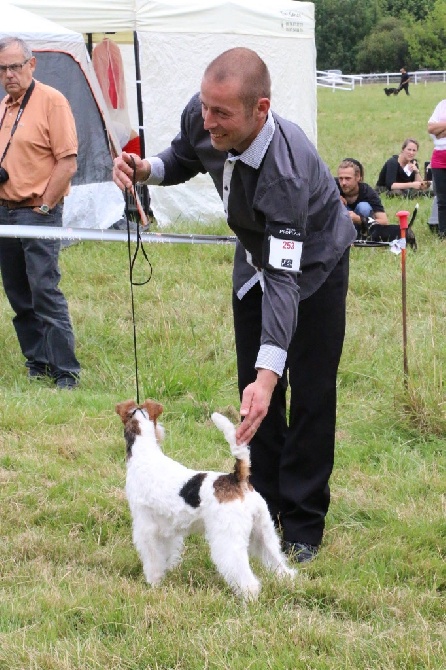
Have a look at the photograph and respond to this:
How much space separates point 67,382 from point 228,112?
377 centimetres

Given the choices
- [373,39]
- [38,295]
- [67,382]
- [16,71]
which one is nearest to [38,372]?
[67,382]

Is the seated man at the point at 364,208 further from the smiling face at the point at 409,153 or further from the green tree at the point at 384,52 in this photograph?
the green tree at the point at 384,52

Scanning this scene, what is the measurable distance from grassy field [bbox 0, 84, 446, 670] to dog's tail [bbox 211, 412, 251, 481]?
0.48 m

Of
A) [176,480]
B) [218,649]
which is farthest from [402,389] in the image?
[218,649]

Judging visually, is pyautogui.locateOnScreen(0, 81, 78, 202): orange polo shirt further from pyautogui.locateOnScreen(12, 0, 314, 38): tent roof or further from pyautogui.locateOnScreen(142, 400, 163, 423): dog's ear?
pyautogui.locateOnScreen(12, 0, 314, 38): tent roof

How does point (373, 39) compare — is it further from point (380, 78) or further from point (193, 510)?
point (193, 510)

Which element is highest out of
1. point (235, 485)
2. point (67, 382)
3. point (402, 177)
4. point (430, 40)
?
point (430, 40)

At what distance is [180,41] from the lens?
38.3 feet

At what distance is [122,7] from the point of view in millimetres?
11367

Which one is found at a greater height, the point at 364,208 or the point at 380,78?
the point at 380,78

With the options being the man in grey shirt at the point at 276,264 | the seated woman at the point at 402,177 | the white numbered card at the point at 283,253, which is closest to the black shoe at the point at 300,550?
the man in grey shirt at the point at 276,264

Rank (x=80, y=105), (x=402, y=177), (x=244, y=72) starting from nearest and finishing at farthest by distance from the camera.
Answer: (x=244, y=72) < (x=80, y=105) < (x=402, y=177)

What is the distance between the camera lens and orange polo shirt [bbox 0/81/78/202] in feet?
21.3

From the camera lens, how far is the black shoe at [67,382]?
6544 mm
